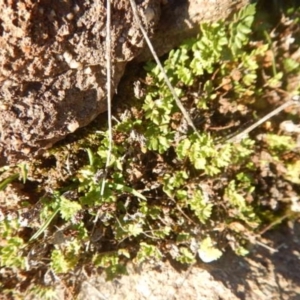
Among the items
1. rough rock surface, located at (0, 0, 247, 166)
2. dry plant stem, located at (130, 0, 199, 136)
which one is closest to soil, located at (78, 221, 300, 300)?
dry plant stem, located at (130, 0, 199, 136)

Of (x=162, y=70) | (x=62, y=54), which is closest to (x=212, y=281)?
(x=162, y=70)

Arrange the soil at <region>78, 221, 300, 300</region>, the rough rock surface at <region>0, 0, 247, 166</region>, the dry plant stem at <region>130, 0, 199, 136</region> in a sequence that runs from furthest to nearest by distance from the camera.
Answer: the soil at <region>78, 221, 300, 300</region> < the dry plant stem at <region>130, 0, 199, 136</region> < the rough rock surface at <region>0, 0, 247, 166</region>

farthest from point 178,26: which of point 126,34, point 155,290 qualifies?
point 155,290

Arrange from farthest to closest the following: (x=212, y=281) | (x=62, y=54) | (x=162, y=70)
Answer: (x=212, y=281), (x=162, y=70), (x=62, y=54)

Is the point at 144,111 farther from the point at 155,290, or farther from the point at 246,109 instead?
the point at 155,290

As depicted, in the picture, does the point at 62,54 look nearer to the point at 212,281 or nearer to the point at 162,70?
the point at 162,70

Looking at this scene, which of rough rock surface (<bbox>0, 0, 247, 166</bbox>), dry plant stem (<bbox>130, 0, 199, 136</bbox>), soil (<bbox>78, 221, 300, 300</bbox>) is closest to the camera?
rough rock surface (<bbox>0, 0, 247, 166</bbox>)

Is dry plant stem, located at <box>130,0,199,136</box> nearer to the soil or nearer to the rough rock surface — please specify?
the rough rock surface
